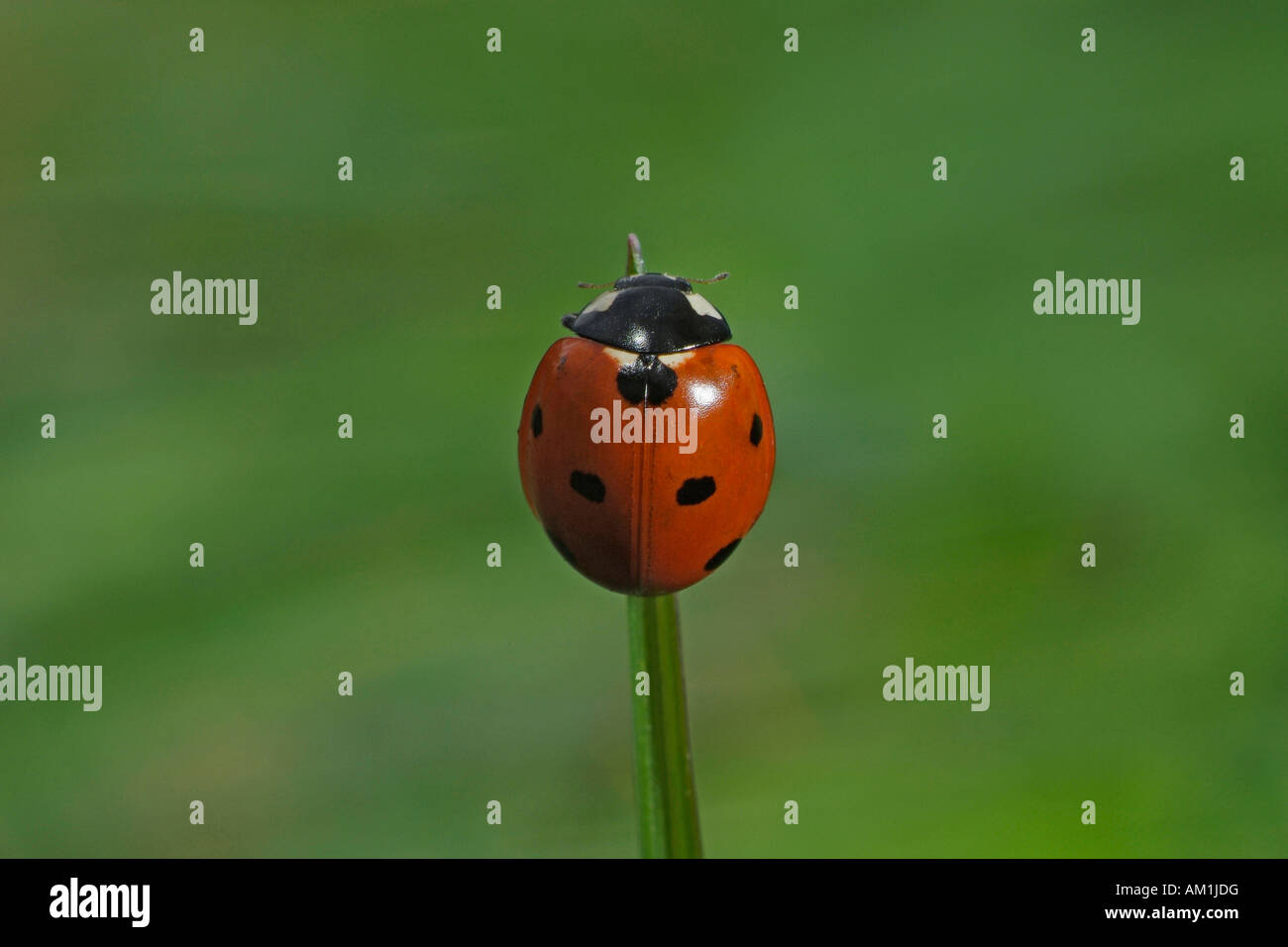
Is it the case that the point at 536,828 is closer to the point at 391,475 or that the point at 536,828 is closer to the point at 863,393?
the point at 391,475

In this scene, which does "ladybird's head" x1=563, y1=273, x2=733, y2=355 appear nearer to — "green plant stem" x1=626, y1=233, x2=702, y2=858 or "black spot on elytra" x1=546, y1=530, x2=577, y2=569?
"black spot on elytra" x1=546, y1=530, x2=577, y2=569

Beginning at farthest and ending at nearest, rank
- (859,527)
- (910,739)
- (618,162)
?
(618,162) → (859,527) → (910,739)

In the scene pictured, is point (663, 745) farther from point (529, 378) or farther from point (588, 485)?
point (529, 378)

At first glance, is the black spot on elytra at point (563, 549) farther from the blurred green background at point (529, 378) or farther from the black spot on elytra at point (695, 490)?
the blurred green background at point (529, 378)

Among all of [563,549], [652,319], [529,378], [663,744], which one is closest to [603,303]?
[652,319]

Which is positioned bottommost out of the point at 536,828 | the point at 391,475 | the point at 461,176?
the point at 536,828

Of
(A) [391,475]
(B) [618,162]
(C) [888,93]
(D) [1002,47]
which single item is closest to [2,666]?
(A) [391,475]

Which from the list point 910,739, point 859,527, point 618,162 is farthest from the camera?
point 618,162
